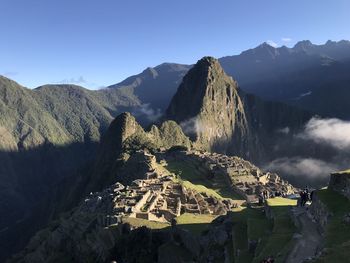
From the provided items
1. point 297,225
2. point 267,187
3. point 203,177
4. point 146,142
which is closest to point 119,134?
point 146,142

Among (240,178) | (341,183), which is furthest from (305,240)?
(240,178)

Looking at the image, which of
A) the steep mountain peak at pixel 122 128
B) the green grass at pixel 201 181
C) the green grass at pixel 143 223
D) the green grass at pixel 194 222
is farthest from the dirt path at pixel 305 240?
the steep mountain peak at pixel 122 128

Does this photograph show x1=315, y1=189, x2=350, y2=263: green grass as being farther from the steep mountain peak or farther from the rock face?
the steep mountain peak

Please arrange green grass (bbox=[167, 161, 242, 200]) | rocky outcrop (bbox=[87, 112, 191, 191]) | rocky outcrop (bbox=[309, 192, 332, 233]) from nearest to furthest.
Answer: rocky outcrop (bbox=[309, 192, 332, 233])
green grass (bbox=[167, 161, 242, 200])
rocky outcrop (bbox=[87, 112, 191, 191])

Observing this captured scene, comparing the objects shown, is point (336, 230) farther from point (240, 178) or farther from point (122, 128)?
point (122, 128)

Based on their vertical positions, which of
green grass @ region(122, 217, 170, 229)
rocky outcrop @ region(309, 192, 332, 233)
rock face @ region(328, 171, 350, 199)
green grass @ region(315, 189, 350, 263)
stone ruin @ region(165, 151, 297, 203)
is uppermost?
rock face @ region(328, 171, 350, 199)

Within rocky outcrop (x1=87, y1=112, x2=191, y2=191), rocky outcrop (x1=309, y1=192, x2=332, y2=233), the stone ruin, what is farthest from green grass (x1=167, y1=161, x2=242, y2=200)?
rocky outcrop (x1=309, y1=192, x2=332, y2=233)
